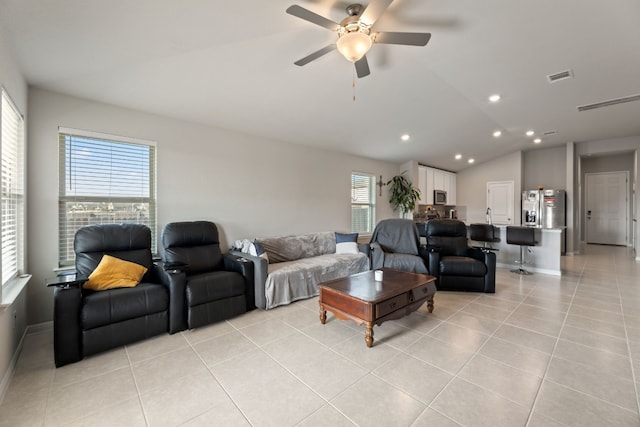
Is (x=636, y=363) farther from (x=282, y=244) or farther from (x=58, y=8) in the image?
(x=58, y=8)

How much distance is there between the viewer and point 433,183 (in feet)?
25.5

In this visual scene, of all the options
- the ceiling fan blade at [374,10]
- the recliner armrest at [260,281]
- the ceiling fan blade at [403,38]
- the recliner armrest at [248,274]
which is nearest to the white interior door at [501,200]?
the ceiling fan blade at [403,38]

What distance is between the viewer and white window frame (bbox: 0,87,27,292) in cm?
211

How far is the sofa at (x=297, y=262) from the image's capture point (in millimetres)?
3354

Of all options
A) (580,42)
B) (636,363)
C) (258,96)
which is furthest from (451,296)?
(258,96)

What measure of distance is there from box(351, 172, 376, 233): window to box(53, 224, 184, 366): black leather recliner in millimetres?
4092

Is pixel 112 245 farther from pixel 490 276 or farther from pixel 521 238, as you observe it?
pixel 521 238

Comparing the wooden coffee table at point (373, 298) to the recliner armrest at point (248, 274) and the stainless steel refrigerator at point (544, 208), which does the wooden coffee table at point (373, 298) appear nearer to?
the recliner armrest at point (248, 274)

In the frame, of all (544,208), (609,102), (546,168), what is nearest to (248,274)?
(609,102)

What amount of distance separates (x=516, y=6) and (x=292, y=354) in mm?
3538

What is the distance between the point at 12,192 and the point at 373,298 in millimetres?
A: 3333

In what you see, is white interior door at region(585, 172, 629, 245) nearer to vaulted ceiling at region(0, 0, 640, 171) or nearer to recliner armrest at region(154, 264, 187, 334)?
vaulted ceiling at region(0, 0, 640, 171)

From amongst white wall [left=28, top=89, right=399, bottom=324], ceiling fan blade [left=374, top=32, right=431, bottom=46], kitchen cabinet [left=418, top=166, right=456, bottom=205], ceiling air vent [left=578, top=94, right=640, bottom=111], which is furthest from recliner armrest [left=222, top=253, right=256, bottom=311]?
ceiling air vent [left=578, top=94, right=640, bottom=111]

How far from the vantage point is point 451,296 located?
3.81 metres
